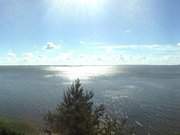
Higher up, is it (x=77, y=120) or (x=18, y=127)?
(x=77, y=120)

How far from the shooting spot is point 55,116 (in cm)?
1925

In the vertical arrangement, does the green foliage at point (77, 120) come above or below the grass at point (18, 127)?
above

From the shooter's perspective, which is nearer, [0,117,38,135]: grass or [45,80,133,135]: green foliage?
[45,80,133,135]: green foliage

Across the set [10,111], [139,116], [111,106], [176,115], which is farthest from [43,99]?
[176,115]

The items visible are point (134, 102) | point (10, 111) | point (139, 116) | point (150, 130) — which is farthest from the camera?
point (134, 102)

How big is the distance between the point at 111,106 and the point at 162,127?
18.0m

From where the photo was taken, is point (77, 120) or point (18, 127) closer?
point (77, 120)

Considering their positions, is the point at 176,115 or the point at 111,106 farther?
the point at 111,106

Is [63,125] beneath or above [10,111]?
above

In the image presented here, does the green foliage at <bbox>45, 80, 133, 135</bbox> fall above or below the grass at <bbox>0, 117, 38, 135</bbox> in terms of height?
above

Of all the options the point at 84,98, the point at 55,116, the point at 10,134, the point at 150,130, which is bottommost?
the point at 150,130

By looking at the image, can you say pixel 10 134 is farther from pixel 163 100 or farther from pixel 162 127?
pixel 163 100

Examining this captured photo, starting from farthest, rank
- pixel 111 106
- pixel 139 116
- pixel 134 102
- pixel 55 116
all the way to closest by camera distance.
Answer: pixel 134 102, pixel 111 106, pixel 139 116, pixel 55 116

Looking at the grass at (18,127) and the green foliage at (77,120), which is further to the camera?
the grass at (18,127)
